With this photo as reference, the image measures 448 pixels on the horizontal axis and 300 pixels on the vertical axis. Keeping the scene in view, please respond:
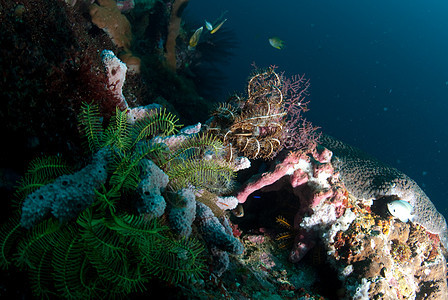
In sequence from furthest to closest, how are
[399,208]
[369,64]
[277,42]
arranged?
1. [369,64]
2. [277,42]
3. [399,208]

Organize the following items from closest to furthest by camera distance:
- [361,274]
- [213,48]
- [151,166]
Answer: [151,166] → [361,274] → [213,48]

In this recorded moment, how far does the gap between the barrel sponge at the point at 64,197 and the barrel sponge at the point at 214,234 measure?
4.16 ft

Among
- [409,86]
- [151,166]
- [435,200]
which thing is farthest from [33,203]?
[409,86]

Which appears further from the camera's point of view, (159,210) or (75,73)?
(75,73)

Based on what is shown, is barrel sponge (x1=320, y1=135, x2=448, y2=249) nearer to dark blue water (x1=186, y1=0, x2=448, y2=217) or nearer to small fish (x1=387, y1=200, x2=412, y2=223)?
small fish (x1=387, y1=200, x2=412, y2=223)

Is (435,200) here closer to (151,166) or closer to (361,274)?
(361,274)

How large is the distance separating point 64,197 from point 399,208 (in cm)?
603

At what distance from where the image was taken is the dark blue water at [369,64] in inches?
1336

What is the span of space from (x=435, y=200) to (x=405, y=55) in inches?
1433

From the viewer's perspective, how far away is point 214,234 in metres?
2.83

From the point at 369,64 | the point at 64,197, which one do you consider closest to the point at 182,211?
the point at 64,197

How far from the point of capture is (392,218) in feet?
17.0

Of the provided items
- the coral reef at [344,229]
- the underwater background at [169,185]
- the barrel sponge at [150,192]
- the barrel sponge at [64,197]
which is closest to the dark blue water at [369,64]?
the underwater background at [169,185]

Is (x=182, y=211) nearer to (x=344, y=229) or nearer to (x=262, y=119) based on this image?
(x=262, y=119)
